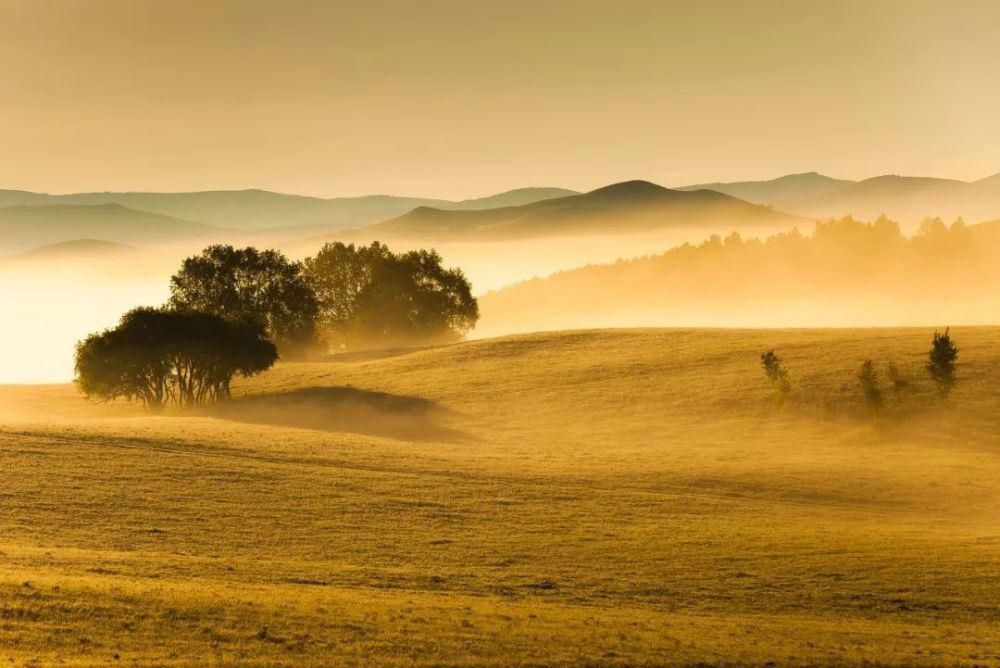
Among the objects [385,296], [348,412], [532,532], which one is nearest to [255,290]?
[385,296]

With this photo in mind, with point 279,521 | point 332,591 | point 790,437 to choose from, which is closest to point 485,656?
point 332,591

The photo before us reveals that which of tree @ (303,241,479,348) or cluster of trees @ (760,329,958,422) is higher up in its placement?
tree @ (303,241,479,348)

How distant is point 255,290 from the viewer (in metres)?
97.7

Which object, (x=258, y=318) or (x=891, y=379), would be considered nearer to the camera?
(x=891, y=379)

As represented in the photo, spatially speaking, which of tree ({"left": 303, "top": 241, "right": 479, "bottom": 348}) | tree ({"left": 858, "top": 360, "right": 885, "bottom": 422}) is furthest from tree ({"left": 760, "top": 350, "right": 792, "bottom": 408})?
tree ({"left": 303, "top": 241, "right": 479, "bottom": 348})

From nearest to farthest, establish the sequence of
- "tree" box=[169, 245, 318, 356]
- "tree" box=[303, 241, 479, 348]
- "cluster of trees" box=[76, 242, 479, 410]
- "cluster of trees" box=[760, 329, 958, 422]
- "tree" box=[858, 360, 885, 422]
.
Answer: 1. "tree" box=[858, 360, 885, 422]
2. "cluster of trees" box=[760, 329, 958, 422]
3. "cluster of trees" box=[76, 242, 479, 410]
4. "tree" box=[169, 245, 318, 356]
5. "tree" box=[303, 241, 479, 348]

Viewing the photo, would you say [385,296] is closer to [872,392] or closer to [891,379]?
[891,379]

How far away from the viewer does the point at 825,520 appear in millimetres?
35562

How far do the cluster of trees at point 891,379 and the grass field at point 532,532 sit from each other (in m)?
0.97

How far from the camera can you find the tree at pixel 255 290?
94312mm

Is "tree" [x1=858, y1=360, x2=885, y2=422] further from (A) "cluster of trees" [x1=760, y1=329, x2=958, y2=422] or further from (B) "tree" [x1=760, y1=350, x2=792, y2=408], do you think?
(B) "tree" [x1=760, y1=350, x2=792, y2=408]

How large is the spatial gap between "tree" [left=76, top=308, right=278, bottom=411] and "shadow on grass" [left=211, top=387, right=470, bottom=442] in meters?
3.01

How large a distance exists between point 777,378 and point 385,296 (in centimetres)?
5990

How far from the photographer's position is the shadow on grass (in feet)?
197
